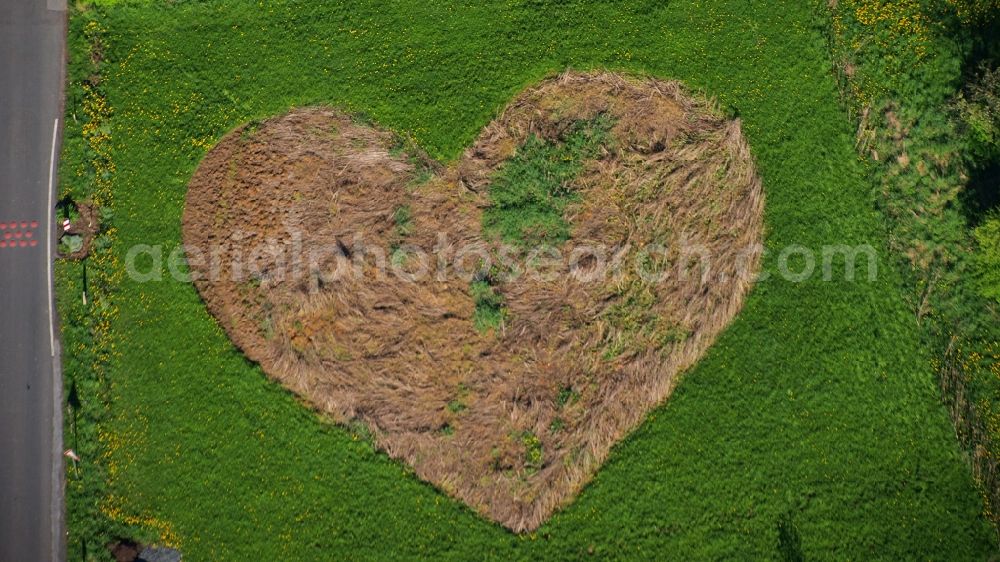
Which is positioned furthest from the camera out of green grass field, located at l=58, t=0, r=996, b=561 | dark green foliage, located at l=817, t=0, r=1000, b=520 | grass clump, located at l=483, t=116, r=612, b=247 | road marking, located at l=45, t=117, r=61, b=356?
road marking, located at l=45, t=117, r=61, b=356

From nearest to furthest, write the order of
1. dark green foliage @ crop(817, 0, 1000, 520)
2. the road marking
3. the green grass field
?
the green grass field → dark green foliage @ crop(817, 0, 1000, 520) → the road marking

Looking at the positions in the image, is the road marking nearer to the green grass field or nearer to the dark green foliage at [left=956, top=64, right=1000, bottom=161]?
the green grass field

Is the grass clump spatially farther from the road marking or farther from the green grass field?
the road marking

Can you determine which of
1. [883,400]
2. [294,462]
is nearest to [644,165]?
[883,400]

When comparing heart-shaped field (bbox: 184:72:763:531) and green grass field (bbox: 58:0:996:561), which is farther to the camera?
heart-shaped field (bbox: 184:72:763:531)

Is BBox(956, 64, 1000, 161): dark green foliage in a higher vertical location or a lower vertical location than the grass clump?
higher

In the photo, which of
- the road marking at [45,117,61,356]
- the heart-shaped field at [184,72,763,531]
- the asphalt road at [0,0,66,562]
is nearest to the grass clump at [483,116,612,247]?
the heart-shaped field at [184,72,763,531]
